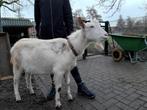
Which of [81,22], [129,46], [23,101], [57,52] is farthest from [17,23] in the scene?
[81,22]

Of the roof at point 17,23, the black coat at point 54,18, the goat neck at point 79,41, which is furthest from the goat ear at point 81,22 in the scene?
the roof at point 17,23

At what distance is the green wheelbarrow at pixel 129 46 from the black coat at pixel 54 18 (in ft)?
11.5

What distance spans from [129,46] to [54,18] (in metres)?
3.92

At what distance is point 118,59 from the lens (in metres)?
6.78

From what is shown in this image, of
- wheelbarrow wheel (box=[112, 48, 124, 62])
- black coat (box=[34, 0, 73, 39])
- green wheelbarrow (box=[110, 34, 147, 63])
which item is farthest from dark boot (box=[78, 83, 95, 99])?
wheelbarrow wheel (box=[112, 48, 124, 62])

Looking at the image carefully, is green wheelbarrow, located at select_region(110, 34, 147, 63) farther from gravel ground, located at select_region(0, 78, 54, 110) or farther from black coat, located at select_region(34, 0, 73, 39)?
gravel ground, located at select_region(0, 78, 54, 110)

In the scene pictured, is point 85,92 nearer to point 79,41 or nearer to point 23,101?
point 79,41

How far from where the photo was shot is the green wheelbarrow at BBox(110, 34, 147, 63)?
629 centimetres

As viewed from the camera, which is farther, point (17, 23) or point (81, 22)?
point (17, 23)

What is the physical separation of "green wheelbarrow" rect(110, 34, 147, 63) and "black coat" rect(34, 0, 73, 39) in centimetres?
350

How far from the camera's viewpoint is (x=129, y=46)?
21.5 feet

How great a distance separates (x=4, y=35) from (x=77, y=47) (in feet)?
8.98

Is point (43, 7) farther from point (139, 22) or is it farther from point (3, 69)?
point (139, 22)

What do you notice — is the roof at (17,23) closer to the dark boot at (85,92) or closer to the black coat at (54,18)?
the black coat at (54,18)
